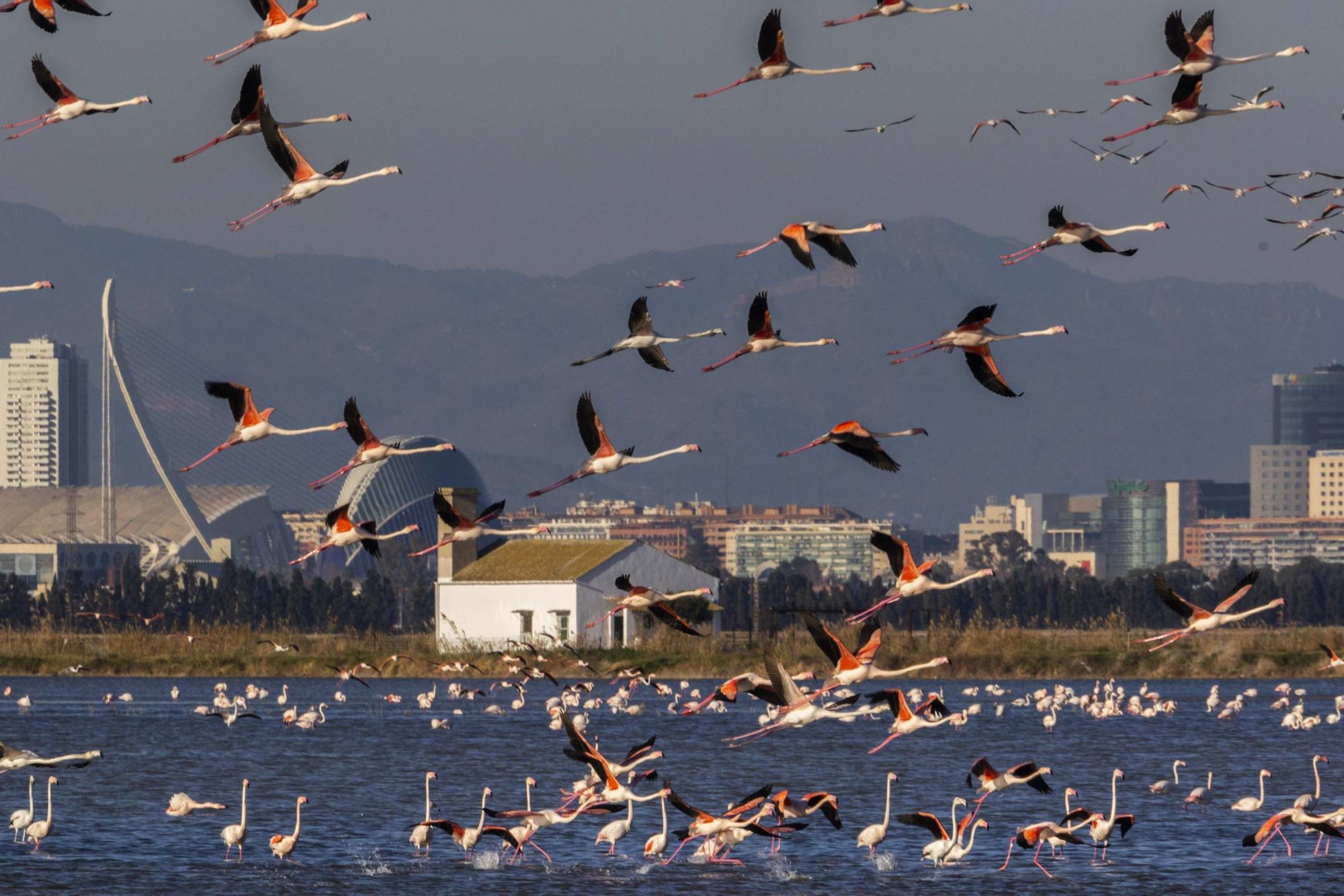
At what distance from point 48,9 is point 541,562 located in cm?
7697

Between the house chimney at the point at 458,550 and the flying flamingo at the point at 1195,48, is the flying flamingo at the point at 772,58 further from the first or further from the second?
the house chimney at the point at 458,550

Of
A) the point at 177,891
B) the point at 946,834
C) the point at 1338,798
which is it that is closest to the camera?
the point at 177,891

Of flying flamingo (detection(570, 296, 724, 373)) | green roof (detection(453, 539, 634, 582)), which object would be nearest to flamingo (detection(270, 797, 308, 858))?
flying flamingo (detection(570, 296, 724, 373))

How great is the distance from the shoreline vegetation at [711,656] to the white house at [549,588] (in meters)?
1.75

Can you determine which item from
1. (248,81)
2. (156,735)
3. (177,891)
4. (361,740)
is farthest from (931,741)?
(248,81)

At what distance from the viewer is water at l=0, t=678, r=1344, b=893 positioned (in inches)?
1462

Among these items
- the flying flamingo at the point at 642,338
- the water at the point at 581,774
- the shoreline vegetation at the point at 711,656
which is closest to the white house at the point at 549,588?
the shoreline vegetation at the point at 711,656

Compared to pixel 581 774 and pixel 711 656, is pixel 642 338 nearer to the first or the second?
pixel 581 774

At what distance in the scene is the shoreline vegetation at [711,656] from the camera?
88500 millimetres

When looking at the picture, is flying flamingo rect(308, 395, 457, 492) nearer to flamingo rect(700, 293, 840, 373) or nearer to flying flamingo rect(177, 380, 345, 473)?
flying flamingo rect(177, 380, 345, 473)

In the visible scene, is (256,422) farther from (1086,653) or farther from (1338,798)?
(1086,653)

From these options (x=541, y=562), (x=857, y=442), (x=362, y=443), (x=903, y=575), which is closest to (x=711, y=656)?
(x=541, y=562)

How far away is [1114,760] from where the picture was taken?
194 ft

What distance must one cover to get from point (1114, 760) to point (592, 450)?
3134 cm
